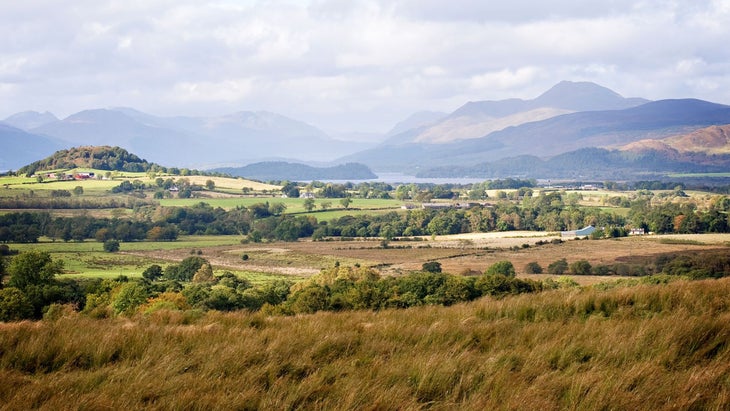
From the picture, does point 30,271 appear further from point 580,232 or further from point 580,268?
point 580,232

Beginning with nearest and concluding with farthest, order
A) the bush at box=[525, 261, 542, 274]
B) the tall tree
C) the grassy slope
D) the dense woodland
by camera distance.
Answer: the tall tree
the bush at box=[525, 261, 542, 274]
the dense woodland
the grassy slope

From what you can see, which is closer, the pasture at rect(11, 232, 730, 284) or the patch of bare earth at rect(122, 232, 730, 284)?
the patch of bare earth at rect(122, 232, 730, 284)

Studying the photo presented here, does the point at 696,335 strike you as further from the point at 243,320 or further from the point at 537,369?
the point at 243,320

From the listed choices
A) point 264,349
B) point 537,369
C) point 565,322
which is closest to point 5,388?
point 264,349

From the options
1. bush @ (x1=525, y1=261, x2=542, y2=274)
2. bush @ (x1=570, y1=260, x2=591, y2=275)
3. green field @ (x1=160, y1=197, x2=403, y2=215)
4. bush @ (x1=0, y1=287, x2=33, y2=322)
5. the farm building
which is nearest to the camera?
bush @ (x1=0, y1=287, x2=33, y2=322)

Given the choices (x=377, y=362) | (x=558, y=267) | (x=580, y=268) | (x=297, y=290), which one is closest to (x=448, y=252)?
(x=558, y=267)

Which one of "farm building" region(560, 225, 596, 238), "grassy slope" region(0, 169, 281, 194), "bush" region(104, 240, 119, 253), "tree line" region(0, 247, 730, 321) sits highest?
"grassy slope" region(0, 169, 281, 194)

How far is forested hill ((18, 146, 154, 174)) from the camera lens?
127m

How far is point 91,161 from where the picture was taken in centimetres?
13175

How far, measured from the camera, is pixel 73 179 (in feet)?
356

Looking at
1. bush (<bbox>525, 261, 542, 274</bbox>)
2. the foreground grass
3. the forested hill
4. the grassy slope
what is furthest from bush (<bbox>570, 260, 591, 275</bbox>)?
the forested hill

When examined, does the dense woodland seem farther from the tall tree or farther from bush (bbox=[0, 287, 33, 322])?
bush (bbox=[0, 287, 33, 322])

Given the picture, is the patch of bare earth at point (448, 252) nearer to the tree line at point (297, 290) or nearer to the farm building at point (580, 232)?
the farm building at point (580, 232)

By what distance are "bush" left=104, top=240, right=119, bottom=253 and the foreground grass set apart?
59.7 metres
